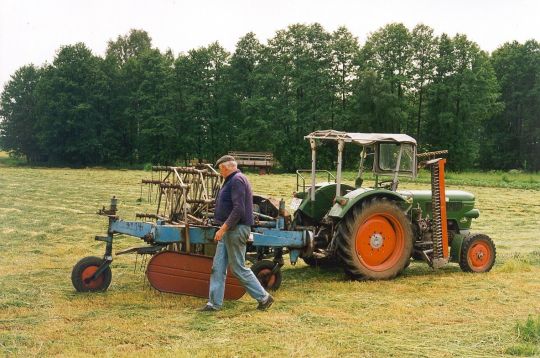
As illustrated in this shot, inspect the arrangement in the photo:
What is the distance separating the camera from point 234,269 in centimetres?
705

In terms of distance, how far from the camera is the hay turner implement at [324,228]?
771cm

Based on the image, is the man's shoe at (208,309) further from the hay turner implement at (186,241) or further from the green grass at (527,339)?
the green grass at (527,339)

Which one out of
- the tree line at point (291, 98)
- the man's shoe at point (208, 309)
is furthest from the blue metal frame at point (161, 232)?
the tree line at point (291, 98)

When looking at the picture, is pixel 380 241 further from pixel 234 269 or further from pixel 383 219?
pixel 234 269

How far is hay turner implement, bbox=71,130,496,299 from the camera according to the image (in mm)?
7715

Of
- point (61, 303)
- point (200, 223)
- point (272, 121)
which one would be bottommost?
point (61, 303)

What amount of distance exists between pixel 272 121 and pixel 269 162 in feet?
27.2

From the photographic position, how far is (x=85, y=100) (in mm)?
52469

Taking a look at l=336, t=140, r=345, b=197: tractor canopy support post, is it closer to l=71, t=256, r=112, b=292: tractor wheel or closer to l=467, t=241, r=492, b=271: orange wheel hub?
l=467, t=241, r=492, b=271: orange wheel hub

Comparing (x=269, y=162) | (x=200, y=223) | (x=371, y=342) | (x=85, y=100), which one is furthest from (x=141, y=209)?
(x=85, y=100)

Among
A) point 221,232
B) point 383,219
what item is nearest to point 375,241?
point 383,219

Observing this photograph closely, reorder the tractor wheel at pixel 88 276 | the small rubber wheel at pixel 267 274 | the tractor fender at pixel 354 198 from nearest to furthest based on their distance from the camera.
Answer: the tractor wheel at pixel 88 276 < the small rubber wheel at pixel 267 274 < the tractor fender at pixel 354 198

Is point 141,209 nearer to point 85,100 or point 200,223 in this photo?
point 200,223

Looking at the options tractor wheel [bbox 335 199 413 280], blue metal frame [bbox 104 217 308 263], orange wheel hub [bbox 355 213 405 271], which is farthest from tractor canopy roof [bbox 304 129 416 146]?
blue metal frame [bbox 104 217 308 263]
